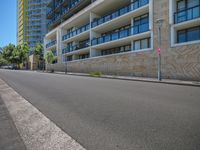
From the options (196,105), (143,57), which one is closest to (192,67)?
(143,57)

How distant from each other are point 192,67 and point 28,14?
117 meters

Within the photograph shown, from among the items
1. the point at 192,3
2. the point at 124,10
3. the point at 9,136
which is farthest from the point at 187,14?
the point at 9,136

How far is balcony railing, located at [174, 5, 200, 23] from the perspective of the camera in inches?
799

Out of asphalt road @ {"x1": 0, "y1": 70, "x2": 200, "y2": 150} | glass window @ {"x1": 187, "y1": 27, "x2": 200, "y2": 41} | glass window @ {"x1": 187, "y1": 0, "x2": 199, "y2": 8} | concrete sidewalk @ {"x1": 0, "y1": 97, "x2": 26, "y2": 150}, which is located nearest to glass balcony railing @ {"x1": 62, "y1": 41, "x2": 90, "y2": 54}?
glass window @ {"x1": 187, "y1": 0, "x2": 199, "y2": 8}

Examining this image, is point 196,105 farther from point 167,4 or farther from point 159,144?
point 167,4

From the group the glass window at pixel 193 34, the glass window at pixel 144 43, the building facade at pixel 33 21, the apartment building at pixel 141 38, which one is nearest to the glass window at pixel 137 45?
the apartment building at pixel 141 38

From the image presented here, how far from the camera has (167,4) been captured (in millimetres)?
22469

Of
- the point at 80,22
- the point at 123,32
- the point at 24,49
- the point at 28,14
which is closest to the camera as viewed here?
the point at 123,32

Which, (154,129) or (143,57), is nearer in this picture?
(154,129)

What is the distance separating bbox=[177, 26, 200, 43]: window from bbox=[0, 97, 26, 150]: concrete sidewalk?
19674mm

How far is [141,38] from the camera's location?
27.5 metres

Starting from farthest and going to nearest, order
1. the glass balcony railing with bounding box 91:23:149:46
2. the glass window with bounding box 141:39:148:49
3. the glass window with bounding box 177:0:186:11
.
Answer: the glass window with bounding box 141:39:148:49
the glass balcony railing with bounding box 91:23:149:46
the glass window with bounding box 177:0:186:11

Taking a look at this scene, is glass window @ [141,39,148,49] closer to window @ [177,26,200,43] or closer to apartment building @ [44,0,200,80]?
apartment building @ [44,0,200,80]

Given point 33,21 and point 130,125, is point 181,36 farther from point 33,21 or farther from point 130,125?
point 33,21
